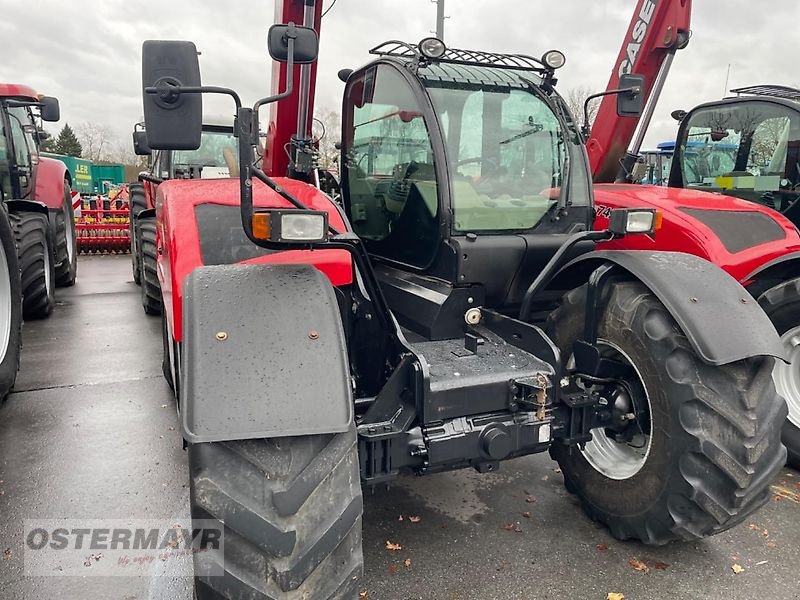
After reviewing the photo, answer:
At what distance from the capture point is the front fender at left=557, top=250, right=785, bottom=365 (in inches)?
93.2

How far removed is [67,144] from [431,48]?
59.6m

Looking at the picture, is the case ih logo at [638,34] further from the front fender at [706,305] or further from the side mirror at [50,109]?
the side mirror at [50,109]

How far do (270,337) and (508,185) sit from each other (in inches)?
59.5

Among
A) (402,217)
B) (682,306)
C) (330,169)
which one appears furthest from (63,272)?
(682,306)

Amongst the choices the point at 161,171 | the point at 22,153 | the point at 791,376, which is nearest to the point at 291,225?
the point at 791,376

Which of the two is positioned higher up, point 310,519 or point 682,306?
point 682,306

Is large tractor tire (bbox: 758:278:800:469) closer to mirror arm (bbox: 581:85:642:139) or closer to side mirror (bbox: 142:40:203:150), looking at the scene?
mirror arm (bbox: 581:85:642:139)

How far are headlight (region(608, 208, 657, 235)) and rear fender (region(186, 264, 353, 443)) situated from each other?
130cm

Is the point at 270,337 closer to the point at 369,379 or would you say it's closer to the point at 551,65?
the point at 369,379

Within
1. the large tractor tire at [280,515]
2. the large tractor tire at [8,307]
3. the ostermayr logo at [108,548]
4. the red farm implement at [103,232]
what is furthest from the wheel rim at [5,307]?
the red farm implement at [103,232]

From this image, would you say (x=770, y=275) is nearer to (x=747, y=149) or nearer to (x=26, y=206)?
(x=747, y=149)

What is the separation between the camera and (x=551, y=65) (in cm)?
321

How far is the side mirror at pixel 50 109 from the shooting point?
24.8 ft

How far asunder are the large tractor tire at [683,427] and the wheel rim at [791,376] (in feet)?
4.97
